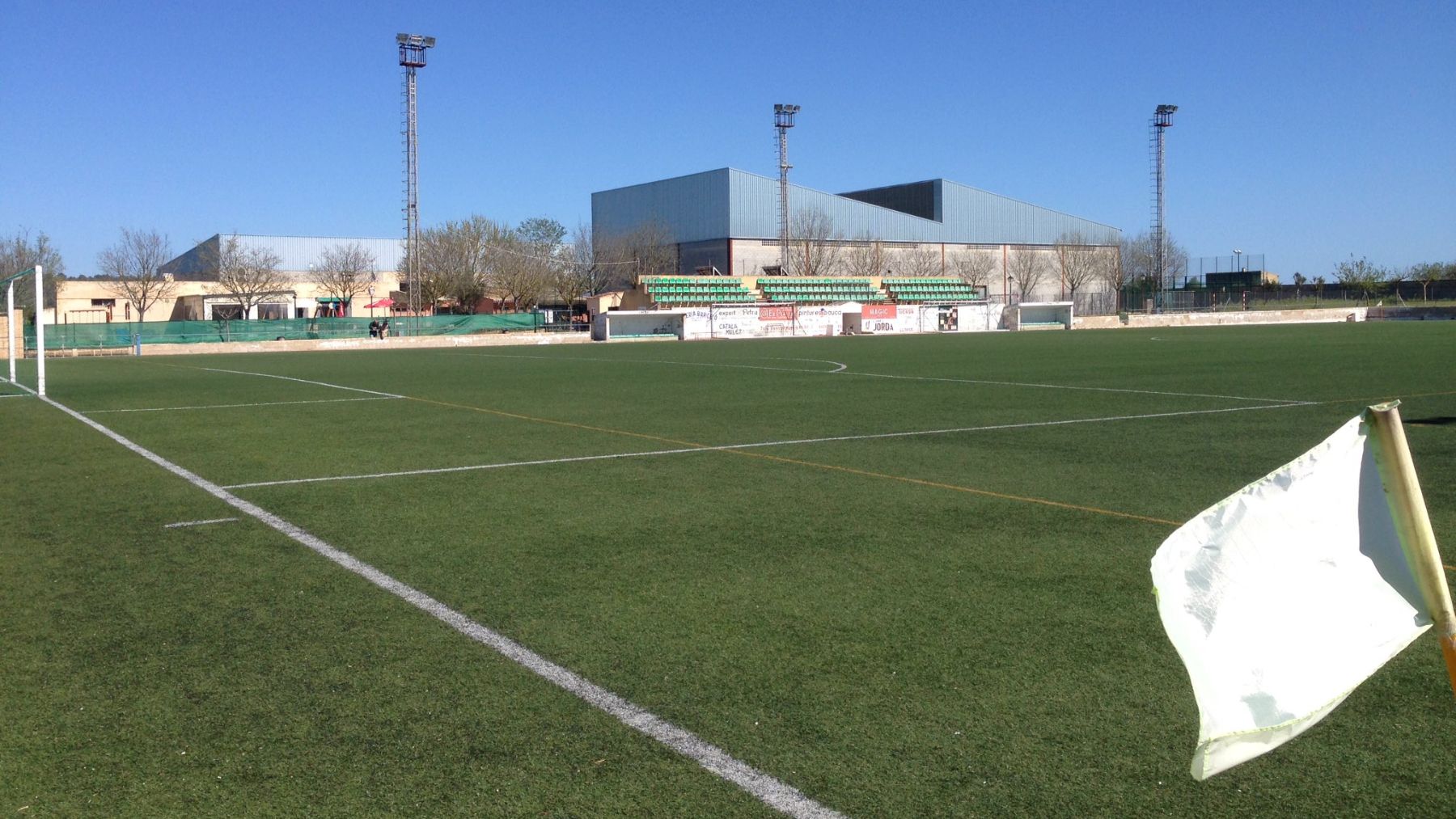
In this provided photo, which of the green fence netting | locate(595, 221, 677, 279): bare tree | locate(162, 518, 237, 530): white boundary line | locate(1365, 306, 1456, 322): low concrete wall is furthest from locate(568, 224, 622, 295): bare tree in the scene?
locate(162, 518, 237, 530): white boundary line

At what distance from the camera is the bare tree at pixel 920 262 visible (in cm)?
9488

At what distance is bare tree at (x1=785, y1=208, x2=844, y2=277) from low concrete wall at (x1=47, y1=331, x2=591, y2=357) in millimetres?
32005

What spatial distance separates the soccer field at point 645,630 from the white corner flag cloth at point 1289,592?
59 millimetres

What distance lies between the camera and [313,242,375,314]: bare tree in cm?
8775

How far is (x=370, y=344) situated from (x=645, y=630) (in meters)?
52.7

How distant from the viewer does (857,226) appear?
311 feet

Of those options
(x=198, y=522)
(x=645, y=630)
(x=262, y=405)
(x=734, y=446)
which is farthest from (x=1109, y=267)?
(x=645, y=630)

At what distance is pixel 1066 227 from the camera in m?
103

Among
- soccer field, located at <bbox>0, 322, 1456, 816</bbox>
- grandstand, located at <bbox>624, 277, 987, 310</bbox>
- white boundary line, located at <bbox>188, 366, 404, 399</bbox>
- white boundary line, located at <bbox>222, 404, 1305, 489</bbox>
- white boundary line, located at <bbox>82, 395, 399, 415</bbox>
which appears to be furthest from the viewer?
grandstand, located at <bbox>624, 277, 987, 310</bbox>

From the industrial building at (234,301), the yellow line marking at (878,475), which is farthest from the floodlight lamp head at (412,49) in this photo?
the yellow line marking at (878,475)

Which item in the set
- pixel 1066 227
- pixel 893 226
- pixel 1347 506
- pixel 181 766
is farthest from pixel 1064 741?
pixel 1066 227

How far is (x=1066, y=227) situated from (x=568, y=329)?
56.1 m

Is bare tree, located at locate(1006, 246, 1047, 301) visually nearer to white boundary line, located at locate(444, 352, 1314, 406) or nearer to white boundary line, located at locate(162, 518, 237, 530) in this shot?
white boundary line, located at locate(444, 352, 1314, 406)

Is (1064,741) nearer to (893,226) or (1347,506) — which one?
(1347,506)
